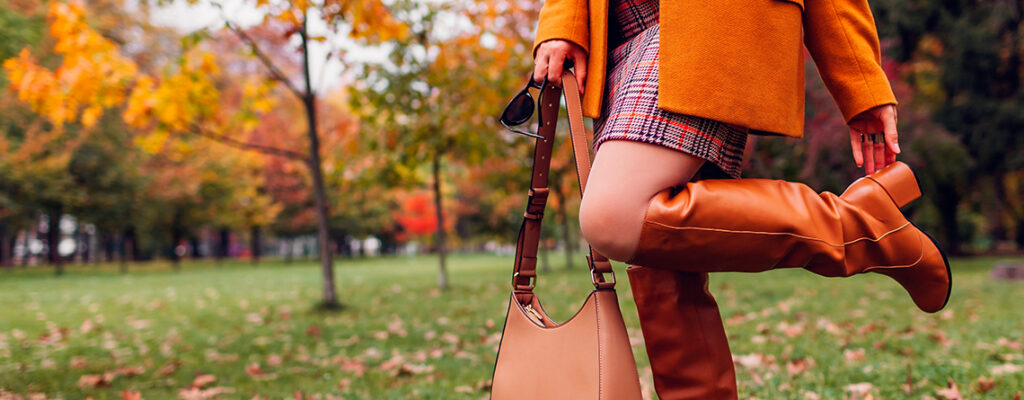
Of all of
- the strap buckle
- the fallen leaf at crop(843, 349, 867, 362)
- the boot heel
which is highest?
the boot heel

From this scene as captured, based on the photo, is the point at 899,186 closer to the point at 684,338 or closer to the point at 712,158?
the point at 712,158

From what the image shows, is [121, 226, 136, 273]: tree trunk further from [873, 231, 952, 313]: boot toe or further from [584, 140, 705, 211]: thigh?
[873, 231, 952, 313]: boot toe

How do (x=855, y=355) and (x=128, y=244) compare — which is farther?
(x=128, y=244)

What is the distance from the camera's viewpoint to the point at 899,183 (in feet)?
4.31

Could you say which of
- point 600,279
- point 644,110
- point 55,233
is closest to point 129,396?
point 600,279

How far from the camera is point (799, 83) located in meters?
1.39

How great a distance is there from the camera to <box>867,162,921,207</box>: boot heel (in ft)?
4.27

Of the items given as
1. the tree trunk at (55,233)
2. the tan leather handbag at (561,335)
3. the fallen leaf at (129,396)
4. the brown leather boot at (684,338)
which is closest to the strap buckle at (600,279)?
the tan leather handbag at (561,335)

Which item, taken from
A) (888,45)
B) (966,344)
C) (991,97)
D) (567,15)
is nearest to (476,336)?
(966,344)

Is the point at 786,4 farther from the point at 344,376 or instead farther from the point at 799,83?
the point at 344,376

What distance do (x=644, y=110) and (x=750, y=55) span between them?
241mm

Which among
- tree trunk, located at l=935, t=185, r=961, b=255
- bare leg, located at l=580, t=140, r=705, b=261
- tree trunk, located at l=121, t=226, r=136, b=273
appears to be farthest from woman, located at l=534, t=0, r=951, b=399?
tree trunk, located at l=121, t=226, r=136, b=273

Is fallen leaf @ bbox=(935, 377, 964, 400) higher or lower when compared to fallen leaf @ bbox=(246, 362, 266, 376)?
lower

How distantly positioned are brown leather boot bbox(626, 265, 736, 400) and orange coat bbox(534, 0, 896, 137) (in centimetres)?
41
